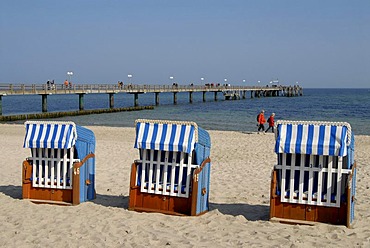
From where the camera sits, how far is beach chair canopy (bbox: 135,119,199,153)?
6.81 meters

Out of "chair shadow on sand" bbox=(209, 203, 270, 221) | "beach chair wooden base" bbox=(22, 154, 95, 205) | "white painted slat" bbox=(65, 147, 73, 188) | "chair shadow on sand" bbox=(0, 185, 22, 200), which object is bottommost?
"chair shadow on sand" bbox=(0, 185, 22, 200)

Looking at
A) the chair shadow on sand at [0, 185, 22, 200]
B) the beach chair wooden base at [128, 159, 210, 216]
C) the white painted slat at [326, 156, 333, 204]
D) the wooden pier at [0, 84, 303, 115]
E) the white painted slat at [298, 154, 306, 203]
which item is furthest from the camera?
the wooden pier at [0, 84, 303, 115]

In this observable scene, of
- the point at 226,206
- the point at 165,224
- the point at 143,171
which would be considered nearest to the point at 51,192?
the point at 143,171

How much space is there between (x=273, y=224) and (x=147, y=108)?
156ft

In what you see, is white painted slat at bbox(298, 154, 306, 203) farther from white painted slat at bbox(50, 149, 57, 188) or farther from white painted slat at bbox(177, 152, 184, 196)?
white painted slat at bbox(50, 149, 57, 188)

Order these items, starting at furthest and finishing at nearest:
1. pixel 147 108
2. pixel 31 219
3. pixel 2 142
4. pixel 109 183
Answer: pixel 147 108, pixel 2 142, pixel 109 183, pixel 31 219

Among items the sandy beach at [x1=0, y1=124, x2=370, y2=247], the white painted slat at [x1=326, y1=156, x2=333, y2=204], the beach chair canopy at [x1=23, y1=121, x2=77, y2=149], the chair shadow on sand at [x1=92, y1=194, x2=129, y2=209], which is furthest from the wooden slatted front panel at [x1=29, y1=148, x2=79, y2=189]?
the white painted slat at [x1=326, y1=156, x2=333, y2=204]

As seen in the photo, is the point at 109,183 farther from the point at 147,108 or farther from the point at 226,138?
the point at 147,108

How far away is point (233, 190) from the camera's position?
9.27 m

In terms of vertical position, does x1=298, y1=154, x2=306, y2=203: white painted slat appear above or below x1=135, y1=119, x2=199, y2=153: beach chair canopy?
below

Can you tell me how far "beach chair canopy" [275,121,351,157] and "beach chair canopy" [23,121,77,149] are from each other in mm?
3142

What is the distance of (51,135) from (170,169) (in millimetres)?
1960

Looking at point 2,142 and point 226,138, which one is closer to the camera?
point 2,142

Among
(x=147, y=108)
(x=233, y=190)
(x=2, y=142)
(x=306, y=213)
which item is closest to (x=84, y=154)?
(x=233, y=190)
